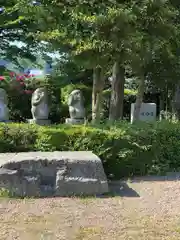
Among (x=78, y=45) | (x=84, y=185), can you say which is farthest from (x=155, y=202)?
(x=78, y=45)

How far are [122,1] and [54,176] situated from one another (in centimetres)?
407

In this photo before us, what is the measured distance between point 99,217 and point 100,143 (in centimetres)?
227

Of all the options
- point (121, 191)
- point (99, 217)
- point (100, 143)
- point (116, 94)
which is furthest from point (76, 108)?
point (99, 217)

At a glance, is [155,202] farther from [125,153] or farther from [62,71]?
[62,71]

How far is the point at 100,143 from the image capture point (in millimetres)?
6930

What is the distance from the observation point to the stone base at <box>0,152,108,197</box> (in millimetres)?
5656

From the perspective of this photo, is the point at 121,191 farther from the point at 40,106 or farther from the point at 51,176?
the point at 40,106

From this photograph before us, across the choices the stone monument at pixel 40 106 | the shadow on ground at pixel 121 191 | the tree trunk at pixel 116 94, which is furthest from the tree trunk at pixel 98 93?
the shadow on ground at pixel 121 191

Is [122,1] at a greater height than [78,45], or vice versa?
[122,1]

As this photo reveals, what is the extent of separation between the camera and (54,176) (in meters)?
5.83

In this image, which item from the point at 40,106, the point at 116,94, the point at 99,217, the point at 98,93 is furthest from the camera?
the point at 40,106

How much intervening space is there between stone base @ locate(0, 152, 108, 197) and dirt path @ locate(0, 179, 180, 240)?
0.72 ft

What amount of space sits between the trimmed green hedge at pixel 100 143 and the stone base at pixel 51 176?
35.8 inches

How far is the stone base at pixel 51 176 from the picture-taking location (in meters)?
5.66
